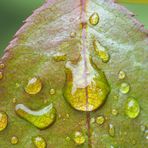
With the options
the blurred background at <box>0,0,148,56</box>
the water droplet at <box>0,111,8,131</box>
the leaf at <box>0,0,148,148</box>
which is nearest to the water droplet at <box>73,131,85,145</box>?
the leaf at <box>0,0,148,148</box>

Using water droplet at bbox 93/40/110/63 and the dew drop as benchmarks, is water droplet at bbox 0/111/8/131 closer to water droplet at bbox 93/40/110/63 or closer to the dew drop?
the dew drop

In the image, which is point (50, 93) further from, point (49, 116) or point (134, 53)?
point (134, 53)

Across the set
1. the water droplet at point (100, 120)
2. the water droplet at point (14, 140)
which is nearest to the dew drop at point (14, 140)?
the water droplet at point (14, 140)

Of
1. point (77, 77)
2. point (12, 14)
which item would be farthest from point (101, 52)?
point (12, 14)

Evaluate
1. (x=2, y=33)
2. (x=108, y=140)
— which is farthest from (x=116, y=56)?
(x=2, y=33)

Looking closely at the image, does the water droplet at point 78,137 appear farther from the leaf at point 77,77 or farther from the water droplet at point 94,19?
the water droplet at point 94,19

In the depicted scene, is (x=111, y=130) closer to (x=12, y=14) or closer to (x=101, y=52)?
(x=101, y=52)
